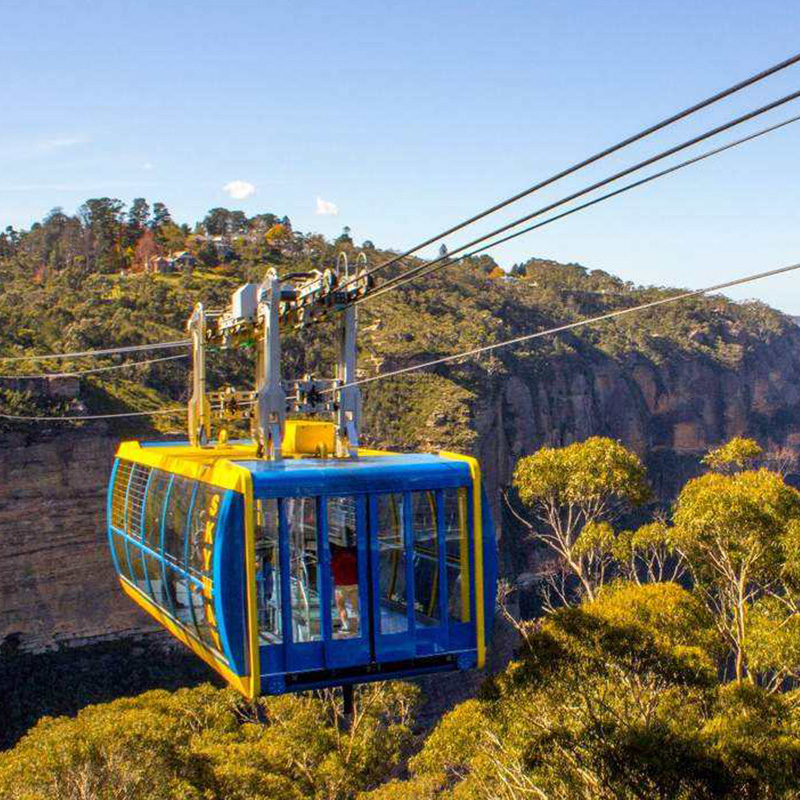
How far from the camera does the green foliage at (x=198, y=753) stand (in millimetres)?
14625

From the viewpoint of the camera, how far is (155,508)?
34.8 ft

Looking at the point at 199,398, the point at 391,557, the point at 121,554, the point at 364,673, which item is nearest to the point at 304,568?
the point at 391,557

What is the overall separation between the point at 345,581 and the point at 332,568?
0.15m

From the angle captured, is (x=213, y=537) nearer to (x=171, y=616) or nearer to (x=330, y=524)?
(x=330, y=524)

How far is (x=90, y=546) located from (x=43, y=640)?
2.87m

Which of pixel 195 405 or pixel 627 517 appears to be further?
pixel 627 517

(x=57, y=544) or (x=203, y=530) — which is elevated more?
(x=203, y=530)

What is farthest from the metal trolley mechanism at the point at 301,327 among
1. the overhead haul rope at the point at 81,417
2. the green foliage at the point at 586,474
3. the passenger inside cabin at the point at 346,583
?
the overhead haul rope at the point at 81,417

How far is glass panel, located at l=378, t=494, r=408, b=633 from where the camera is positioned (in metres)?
8.84

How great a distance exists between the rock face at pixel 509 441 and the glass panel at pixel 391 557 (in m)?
23.4

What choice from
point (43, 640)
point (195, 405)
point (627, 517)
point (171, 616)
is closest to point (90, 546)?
point (43, 640)

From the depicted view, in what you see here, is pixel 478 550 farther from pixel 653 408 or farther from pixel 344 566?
pixel 653 408

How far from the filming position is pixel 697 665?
572 inches

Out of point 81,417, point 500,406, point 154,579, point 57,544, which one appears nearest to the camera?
point 154,579
